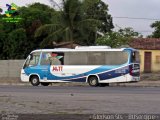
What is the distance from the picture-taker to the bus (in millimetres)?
34781

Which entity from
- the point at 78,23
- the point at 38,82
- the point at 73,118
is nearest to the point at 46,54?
the point at 38,82

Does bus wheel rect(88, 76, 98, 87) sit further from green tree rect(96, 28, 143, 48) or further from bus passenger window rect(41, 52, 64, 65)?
green tree rect(96, 28, 143, 48)

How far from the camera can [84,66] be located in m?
35.4

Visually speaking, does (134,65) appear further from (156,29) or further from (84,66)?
(156,29)

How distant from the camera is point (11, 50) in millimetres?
56062

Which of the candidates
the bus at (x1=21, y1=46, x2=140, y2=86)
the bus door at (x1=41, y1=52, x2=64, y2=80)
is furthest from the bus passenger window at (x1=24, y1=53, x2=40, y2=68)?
the bus door at (x1=41, y1=52, x2=64, y2=80)

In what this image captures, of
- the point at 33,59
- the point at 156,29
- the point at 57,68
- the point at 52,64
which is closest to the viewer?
the point at 57,68

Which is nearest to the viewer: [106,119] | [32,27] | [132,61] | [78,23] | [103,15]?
[106,119]

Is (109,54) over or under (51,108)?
over

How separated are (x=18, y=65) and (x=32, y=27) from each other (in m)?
8.45

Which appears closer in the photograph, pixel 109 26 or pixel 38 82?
pixel 38 82

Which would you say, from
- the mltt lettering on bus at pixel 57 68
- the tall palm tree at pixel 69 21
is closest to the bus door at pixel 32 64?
the mltt lettering on bus at pixel 57 68

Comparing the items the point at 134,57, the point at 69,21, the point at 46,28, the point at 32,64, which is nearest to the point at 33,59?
the point at 32,64

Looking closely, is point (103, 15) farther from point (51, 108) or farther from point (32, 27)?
point (51, 108)
